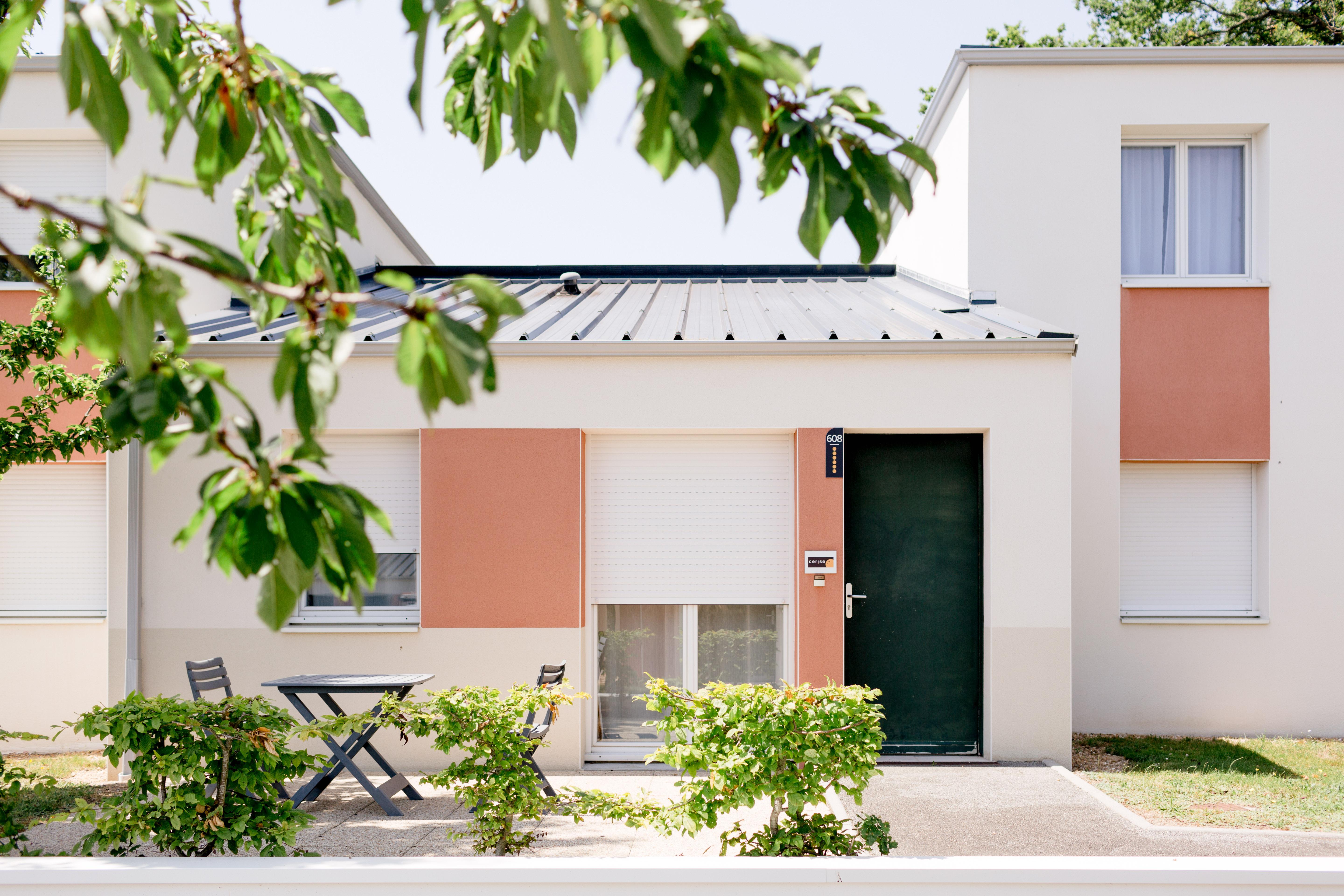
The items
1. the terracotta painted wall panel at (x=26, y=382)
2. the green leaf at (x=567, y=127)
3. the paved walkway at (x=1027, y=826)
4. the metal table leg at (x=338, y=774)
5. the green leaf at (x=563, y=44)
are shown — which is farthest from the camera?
the terracotta painted wall panel at (x=26, y=382)

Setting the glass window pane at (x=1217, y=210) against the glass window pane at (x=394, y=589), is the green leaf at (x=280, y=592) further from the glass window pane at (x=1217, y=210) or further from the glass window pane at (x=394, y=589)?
the glass window pane at (x=1217, y=210)

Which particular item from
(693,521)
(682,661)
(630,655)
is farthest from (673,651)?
(693,521)

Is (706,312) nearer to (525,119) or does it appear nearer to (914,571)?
(914,571)

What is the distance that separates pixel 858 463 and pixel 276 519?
20.6 ft

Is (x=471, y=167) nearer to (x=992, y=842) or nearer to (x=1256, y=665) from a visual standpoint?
(x=992, y=842)

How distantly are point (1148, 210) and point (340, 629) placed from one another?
8.45 metres

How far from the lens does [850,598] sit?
7383mm

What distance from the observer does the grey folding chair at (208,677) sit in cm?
642

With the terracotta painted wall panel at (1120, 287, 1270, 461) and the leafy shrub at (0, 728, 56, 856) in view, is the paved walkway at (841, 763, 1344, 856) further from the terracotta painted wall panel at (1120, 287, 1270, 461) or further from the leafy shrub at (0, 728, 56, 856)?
the leafy shrub at (0, 728, 56, 856)

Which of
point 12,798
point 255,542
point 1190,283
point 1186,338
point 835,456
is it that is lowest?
point 12,798

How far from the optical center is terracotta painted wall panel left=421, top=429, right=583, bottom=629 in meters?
7.10

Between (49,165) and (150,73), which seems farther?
(49,165)
